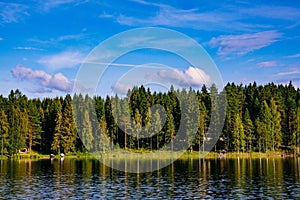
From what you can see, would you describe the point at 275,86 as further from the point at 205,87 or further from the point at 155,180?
the point at 155,180

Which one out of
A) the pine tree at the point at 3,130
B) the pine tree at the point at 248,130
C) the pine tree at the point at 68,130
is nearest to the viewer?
the pine tree at the point at 3,130

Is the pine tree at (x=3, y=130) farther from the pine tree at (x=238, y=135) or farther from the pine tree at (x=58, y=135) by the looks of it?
the pine tree at (x=238, y=135)

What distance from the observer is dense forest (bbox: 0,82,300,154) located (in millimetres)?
128750

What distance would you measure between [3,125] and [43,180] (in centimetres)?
7198

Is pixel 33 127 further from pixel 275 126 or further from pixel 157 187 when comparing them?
pixel 157 187

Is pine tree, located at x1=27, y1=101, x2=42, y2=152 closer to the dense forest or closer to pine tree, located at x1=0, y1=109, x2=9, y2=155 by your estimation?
the dense forest

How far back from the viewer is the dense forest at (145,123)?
129 metres

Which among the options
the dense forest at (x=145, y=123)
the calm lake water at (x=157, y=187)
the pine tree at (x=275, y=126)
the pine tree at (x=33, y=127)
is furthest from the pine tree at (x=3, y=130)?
the pine tree at (x=275, y=126)

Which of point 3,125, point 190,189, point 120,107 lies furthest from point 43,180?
point 120,107

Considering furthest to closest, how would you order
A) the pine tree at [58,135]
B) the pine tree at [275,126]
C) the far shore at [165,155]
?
1. the pine tree at [58,135]
2. the pine tree at [275,126]
3. the far shore at [165,155]

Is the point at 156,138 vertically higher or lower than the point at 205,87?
lower

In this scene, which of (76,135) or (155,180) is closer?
(155,180)

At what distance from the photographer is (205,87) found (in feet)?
484

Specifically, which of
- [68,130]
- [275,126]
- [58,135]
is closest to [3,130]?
[58,135]
